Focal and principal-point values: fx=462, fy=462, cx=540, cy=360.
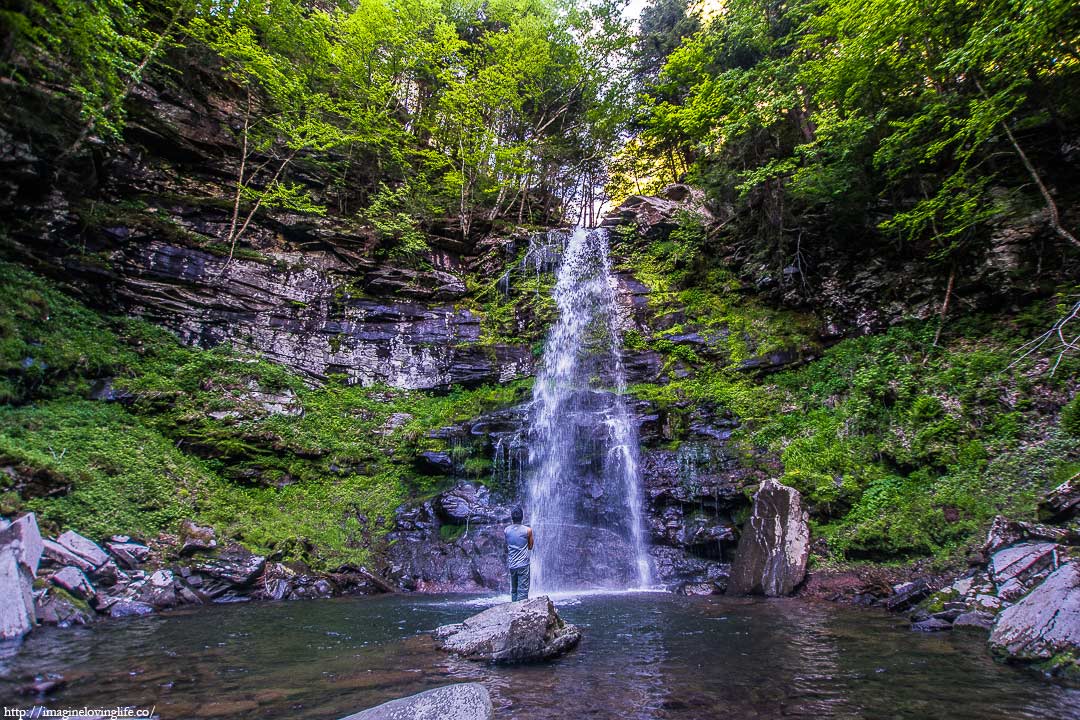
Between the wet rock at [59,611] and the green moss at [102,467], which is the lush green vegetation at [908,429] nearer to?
the green moss at [102,467]

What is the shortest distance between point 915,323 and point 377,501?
14051 millimetres

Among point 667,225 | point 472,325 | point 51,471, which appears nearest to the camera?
point 51,471

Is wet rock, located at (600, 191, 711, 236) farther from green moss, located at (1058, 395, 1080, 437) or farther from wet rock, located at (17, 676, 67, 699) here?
wet rock, located at (17, 676, 67, 699)

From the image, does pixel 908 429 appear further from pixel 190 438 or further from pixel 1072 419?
pixel 190 438

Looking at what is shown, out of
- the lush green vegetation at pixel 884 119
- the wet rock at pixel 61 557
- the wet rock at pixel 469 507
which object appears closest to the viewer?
the wet rock at pixel 61 557

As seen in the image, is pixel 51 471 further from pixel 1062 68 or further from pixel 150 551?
pixel 1062 68

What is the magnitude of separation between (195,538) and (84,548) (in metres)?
1.67

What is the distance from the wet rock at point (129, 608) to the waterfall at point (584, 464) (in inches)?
256

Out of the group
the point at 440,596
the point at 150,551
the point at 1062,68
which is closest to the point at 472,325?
the point at 440,596

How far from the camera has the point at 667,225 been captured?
17.4 m

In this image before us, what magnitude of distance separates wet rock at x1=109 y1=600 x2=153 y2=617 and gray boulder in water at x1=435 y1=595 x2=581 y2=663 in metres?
4.68

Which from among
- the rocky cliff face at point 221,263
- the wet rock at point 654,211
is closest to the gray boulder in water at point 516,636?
the rocky cliff face at point 221,263

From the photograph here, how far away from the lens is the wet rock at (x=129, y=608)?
20.7ft

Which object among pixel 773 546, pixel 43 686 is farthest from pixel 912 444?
pixel 43 686
